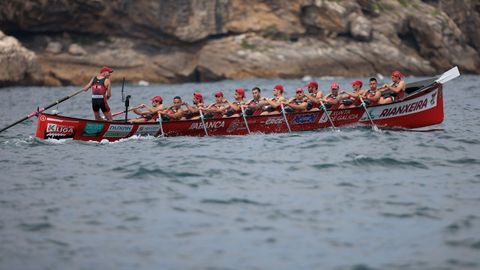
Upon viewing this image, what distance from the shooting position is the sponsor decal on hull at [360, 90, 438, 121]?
2353cm

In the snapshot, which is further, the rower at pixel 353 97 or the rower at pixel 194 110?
the rower at pixel 353 97

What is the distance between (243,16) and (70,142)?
37051 millimetres

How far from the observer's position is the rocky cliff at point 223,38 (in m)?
54.0

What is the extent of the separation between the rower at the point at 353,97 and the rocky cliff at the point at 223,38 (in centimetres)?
3099

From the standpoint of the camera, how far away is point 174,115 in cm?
2323

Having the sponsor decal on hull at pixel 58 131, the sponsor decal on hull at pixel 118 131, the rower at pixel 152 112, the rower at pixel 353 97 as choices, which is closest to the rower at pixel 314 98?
the rower at pixel 353 97

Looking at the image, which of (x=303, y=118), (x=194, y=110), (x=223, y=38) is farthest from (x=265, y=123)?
(x=223, y=38)

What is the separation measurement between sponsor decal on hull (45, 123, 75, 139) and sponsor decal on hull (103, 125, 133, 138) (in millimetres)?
1009

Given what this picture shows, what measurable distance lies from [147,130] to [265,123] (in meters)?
3.66

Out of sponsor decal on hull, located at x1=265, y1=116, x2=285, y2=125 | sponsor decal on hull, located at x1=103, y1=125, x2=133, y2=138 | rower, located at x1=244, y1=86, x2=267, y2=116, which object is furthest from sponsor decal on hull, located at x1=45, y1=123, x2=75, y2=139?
sponsor decal on hull, located at x1=265, y1=116, x2=285, y2=125

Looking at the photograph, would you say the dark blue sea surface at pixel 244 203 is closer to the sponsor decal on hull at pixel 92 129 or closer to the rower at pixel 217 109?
the sponsor decal on hull at pixel 92 129

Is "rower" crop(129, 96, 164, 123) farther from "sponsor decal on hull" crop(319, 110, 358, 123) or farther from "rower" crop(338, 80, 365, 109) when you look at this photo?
"rower" crop(338, 80, 365, 109)

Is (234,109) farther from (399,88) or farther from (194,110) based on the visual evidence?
(399,88)

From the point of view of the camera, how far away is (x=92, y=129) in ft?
71.6
